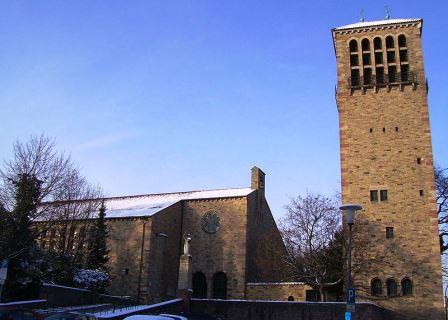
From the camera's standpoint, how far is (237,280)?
4266cm

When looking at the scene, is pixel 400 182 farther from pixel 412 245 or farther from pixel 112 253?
pixel 112 253

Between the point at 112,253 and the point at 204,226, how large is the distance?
8.60 meters

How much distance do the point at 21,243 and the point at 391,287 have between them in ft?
79.3

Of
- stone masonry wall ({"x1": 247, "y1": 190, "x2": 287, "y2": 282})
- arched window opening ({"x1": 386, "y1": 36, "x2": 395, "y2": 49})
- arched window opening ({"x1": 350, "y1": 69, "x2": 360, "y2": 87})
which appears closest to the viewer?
arched window opening ({"x1": 350, "y1": 69, "x2": 360, "y2": 87})

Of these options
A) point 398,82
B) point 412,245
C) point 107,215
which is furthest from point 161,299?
point 398,82

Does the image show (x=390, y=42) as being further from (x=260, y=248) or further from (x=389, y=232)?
(x=260, y=248)

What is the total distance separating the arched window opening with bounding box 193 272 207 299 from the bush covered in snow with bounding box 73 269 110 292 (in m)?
9.50

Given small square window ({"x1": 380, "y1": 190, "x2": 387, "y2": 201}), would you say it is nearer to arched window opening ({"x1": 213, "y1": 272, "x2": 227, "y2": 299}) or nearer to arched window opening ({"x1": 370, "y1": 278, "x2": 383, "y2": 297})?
arched window opening ({"x1": 370, "y1": 278, "x2": 383, "y2": 297})

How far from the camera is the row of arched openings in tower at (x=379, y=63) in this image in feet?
128

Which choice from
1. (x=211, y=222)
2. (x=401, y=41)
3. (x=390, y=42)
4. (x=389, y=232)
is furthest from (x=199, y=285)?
(x=401, y=41)

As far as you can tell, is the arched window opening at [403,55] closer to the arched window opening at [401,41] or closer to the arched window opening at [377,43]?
the arched window opening at [401,41]

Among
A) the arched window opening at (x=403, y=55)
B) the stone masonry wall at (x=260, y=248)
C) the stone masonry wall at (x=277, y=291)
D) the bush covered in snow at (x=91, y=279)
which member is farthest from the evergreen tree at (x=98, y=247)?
the arched window opening at (x=403, y=55)

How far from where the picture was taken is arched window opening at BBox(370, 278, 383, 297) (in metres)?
34.5

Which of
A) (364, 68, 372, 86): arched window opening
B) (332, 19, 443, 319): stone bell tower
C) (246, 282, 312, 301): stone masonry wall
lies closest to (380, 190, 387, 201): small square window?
(332, 19, 443, 319): stone bell tower
